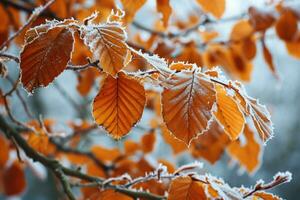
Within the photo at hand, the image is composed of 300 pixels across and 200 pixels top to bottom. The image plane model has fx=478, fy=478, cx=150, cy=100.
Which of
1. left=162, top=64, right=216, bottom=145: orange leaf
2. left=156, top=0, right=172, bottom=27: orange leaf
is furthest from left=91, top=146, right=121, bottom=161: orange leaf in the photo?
left=162, top=64, right=216, bottom=145: orange leaf

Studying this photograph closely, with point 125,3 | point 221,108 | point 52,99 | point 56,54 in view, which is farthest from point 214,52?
point 52,99

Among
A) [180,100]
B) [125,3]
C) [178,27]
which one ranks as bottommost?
[180,100]

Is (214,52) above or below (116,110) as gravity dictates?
above

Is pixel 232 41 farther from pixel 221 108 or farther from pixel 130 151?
pixel 221 108

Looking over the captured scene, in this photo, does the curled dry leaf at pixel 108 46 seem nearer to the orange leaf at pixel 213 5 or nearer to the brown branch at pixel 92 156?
the orange leaf at pixel 213 5

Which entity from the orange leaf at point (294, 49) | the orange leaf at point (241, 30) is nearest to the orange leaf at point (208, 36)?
the orange leaf at point (241, 30)
